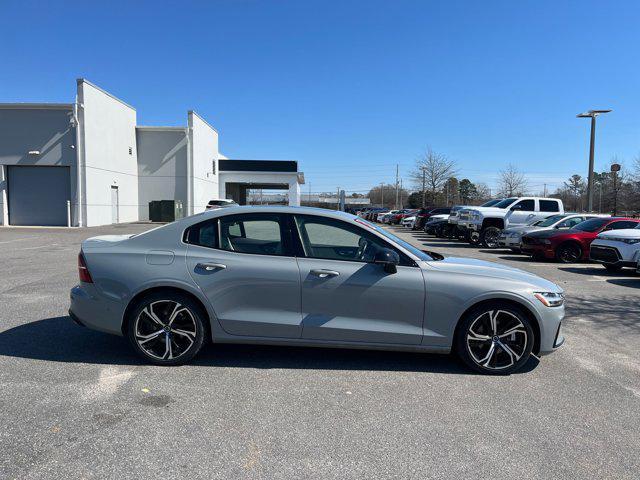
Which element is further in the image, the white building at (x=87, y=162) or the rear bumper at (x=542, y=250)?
the white building at (x=87, y=162)

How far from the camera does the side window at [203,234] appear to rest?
458cm

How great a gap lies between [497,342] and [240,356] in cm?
254

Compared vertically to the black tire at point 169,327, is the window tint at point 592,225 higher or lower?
higher

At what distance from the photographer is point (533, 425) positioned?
351cm

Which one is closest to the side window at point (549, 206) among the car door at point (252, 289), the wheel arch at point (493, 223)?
the wheel arch at point (493, 223)

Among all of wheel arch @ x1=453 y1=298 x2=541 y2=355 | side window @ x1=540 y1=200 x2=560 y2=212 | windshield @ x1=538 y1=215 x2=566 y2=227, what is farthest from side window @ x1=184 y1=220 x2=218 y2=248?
side window @ x1=540 y1=200 x2=560 y2=212

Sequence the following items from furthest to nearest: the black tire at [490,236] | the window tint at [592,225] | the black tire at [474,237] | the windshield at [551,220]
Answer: the black tire at [474,237] → the black tire at [490,236] → the windshield at [551,220] → the window tint at [592,225]

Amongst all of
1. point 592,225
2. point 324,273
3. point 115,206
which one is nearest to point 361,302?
point 324,273

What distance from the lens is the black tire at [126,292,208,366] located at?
442 cm

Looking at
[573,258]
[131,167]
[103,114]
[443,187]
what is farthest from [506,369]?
[443,187]

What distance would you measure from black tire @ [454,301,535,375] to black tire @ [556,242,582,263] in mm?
11084

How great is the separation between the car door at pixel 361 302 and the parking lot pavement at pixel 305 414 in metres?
0.40

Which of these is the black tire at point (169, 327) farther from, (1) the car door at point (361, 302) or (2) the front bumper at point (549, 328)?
(2) the front bumper at point (549, 328)

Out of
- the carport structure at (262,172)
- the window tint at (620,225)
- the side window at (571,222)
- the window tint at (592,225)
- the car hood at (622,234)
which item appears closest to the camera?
the car hood at (622,234)
